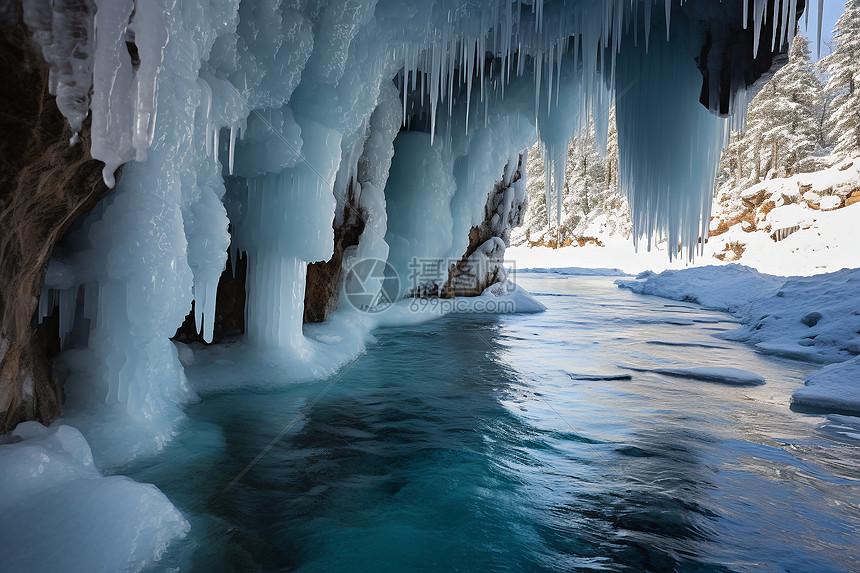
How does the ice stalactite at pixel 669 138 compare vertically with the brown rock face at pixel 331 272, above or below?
above

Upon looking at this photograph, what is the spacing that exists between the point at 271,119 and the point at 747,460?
4.59 meters

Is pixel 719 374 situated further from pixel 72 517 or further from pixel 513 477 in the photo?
pixel 72 517

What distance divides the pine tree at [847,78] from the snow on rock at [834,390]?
23692 millimetres

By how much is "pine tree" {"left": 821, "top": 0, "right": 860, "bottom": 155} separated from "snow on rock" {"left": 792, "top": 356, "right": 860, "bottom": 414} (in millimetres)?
23692

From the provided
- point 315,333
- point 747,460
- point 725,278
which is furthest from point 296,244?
point 725,278

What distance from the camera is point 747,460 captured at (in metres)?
3.00

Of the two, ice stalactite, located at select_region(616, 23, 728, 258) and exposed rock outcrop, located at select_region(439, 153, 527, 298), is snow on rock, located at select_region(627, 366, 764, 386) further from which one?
exposed rock outcrop, located at select_region(439, 153, 527, 298)

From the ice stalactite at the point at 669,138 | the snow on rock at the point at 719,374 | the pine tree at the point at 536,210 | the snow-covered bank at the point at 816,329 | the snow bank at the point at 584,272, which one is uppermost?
the pine tree at the point at 536,210

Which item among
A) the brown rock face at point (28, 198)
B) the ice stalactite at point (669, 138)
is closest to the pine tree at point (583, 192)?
the ice stalactite at point (669, 138)

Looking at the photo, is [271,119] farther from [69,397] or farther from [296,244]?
[69,397]

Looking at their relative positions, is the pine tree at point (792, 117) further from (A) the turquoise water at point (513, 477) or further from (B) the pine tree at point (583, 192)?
(A) the turquoise water at point (513, 477)

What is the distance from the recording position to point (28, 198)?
6.72 feet

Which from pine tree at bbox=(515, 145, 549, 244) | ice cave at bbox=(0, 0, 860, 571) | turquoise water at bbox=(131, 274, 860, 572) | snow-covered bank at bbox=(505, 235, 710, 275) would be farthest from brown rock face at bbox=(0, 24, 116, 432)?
pine tree at bbox=(515, 145, 549, 244)

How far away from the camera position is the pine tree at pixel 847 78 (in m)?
22.2
